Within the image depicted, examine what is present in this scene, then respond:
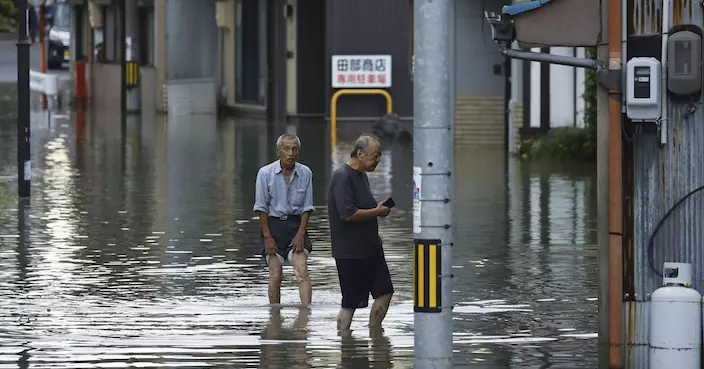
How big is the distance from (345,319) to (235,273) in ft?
10.7

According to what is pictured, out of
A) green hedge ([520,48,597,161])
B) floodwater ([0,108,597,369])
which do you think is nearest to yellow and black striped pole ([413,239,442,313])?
floodwater ([0,108,597,369])

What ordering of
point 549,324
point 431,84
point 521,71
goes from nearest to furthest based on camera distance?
1. point 431,84
2. point 549,324
3. point 521,71

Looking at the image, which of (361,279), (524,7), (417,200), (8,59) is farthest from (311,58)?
(417,200)

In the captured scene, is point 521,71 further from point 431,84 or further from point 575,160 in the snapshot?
point 431,84

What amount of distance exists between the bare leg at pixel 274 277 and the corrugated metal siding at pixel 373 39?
25082 mm

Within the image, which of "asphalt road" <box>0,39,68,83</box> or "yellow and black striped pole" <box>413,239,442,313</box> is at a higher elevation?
"asphalt road" <box>0,39,68,83</box>

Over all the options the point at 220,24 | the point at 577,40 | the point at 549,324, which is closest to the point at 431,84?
the point at 577,40

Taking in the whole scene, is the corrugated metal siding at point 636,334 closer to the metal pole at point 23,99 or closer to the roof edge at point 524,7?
the roof edge at point 524,7

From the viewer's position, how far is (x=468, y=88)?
31.6 m

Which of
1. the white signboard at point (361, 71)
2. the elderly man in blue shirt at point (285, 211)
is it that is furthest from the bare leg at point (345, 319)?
the white signboard at point (361, 71)

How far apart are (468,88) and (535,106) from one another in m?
2.52

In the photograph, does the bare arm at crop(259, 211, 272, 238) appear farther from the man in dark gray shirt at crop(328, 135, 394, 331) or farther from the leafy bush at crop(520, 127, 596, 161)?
the leafy bush at crop(520, 127, 596, 161)

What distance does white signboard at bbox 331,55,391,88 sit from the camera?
37812mm

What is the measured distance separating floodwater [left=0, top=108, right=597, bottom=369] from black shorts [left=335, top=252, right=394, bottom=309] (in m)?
0.26
